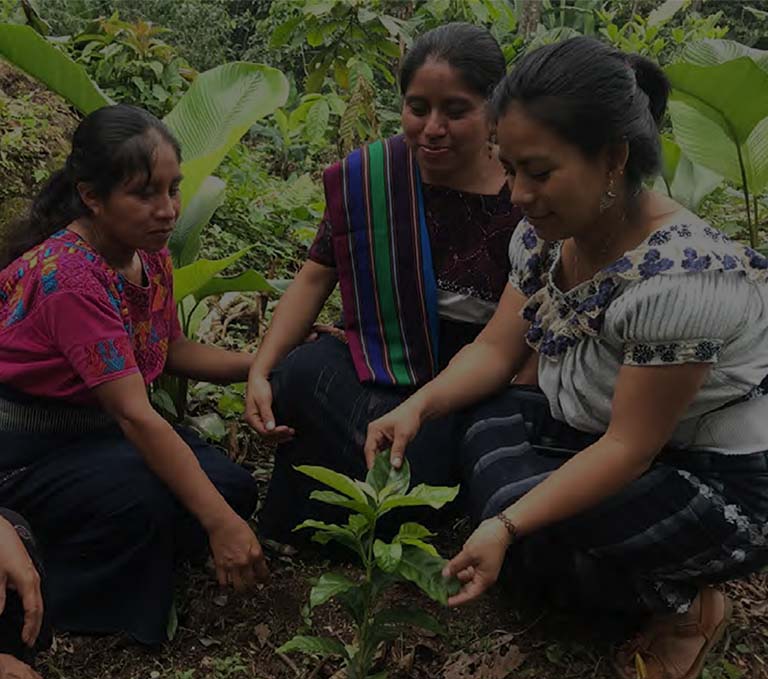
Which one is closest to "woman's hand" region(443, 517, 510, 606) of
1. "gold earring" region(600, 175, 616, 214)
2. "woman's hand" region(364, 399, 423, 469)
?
"woman's hand" region(364, 399, 423, 469)

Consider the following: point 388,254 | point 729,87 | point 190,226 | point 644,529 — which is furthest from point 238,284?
point 729,87

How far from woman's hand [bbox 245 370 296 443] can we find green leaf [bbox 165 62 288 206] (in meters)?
0.88

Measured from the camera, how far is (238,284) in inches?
96.3

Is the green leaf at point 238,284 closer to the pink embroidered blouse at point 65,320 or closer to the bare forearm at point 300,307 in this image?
the bare forearm at point 300,307

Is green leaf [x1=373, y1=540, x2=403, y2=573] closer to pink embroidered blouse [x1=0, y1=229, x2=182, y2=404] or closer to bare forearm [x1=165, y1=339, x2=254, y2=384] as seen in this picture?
pink embroidered blouse [x1=0, y1=229, x2=182, y2=404]

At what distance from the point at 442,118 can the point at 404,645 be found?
1.18 m

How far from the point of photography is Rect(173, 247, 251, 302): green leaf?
2.29 metres

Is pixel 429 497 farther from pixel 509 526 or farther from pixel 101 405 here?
pixel 101 405

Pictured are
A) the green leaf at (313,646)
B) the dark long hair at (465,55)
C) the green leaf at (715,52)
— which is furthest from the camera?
the green leaf at (715,52)

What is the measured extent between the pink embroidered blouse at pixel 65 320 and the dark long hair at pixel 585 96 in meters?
0.90

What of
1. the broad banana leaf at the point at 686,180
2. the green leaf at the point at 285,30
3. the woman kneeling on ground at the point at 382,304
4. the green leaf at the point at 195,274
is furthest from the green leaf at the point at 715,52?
the green leaf at the point at 285,30

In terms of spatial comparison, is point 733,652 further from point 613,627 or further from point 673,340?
point 673,340

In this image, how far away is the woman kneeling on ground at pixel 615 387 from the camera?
1.53 m

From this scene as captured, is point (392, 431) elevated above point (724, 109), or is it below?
below
